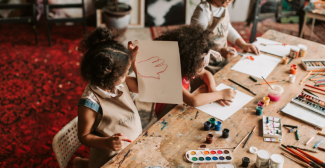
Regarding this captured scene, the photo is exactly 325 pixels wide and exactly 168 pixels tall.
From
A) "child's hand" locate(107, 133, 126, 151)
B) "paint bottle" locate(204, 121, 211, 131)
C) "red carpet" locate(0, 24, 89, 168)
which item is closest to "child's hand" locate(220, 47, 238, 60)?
"paint bottle" locate(204, 121, 211, 131)

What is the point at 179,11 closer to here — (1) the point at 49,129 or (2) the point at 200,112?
(1) the point at 49,129

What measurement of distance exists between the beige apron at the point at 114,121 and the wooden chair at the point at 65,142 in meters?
0.12

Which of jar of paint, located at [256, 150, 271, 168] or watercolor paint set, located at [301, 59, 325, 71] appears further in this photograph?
watercolor paint set, located at [301, 59, 325, 71]

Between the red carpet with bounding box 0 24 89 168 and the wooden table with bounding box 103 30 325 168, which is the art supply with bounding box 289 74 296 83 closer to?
the wooden table with bounding box 103 30 325 168

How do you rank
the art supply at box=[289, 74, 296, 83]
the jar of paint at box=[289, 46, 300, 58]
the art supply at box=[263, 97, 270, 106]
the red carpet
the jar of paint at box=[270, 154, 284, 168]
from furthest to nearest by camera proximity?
the red carpet → the jar of paint at box=[289, 46, 300, 58] → the art supply at box=[289, 74, 296, 83] → the art supply at box=[263, 97, 270, 106] → the jar of paint at box=[270, 154, 284, 168]

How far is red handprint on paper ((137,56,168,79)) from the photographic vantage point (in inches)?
56.7

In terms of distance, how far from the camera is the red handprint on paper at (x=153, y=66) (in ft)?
4.73

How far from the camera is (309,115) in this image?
1.47 m

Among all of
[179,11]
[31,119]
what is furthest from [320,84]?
[179,11]

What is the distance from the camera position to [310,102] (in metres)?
1.53

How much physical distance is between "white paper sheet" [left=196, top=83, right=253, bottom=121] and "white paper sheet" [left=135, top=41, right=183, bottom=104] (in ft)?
0.57

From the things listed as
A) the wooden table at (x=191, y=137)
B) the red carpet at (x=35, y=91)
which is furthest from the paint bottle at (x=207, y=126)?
the red carpet at (x=35, y=91)

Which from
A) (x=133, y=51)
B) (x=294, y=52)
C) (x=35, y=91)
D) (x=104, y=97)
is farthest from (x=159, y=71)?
(x=35, y=91)

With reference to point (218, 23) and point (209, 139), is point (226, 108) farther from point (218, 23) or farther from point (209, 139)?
point (218, 23)
